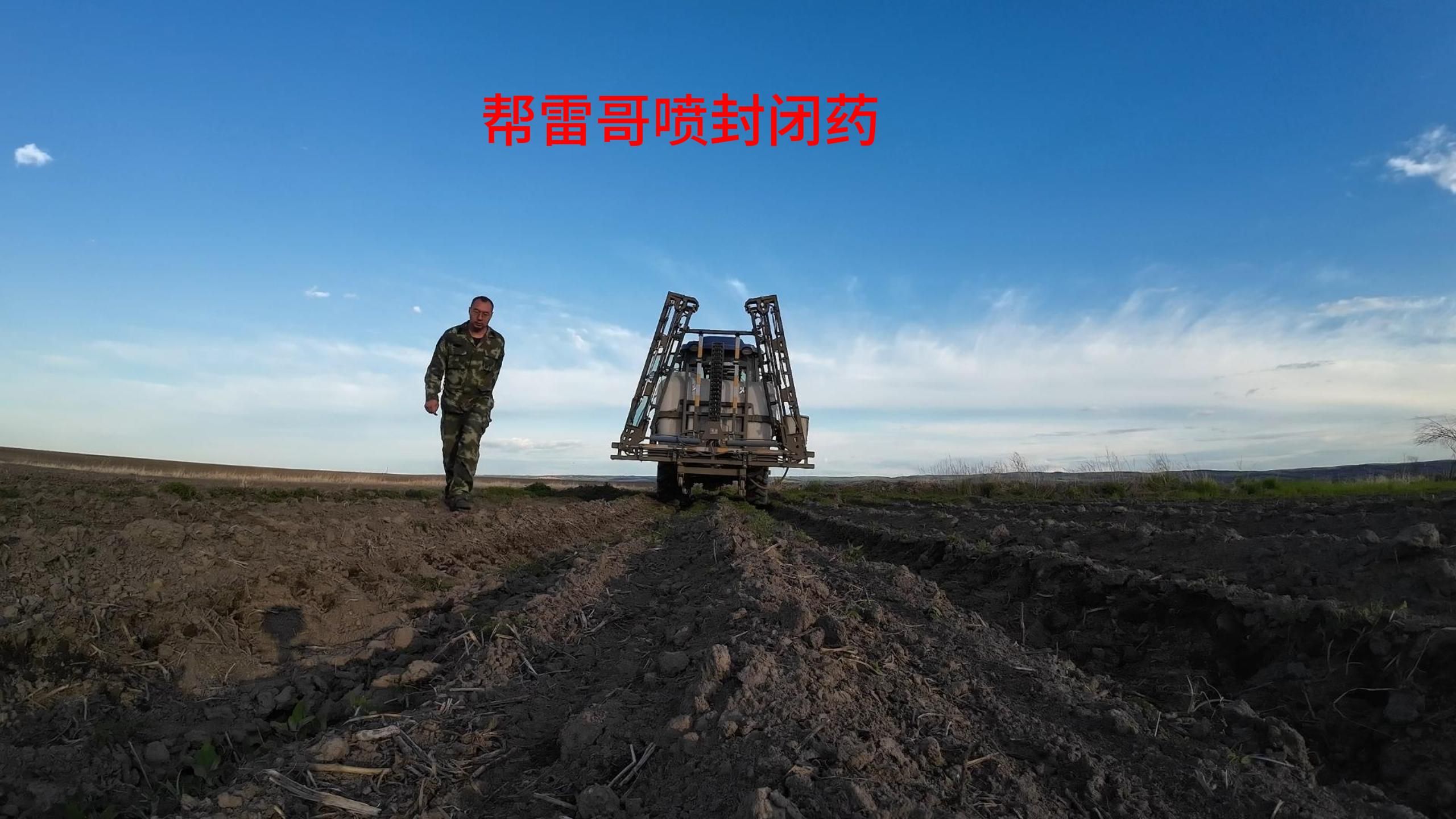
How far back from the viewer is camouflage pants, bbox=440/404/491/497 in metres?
8.27

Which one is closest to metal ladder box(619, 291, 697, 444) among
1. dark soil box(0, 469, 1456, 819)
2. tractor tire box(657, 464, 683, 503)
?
tractor tire box(657, 464, 683, 503)

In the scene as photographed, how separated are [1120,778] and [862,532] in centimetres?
749

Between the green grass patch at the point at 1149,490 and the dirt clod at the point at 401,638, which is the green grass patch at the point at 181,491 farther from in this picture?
the green grass patch at the point at 1149,490

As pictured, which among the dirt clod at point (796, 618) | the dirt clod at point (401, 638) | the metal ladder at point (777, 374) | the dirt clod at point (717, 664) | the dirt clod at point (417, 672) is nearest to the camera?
the dirt clod at point (717, 664)

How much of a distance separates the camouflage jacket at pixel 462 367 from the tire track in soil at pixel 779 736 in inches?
200

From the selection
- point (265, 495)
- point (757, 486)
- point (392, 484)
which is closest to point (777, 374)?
point (757, 486)

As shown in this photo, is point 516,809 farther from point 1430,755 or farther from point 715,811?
point 1430,755

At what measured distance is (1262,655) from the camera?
3.90m

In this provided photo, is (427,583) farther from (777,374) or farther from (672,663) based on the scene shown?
(777,374)

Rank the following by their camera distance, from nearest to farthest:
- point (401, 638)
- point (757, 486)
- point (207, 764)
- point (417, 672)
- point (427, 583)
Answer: point (207, 764) < point (417, 672) < point (401, 638) < point (427, 583) < point (757, 486)

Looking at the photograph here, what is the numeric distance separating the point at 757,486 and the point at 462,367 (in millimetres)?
7322

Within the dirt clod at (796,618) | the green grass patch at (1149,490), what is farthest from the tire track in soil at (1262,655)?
the green grass patch at (1149,490)

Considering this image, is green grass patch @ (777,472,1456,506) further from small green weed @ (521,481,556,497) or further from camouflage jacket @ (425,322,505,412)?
camouflage jacket @ (425,322,505,412)

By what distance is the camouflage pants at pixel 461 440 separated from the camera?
8.27m
